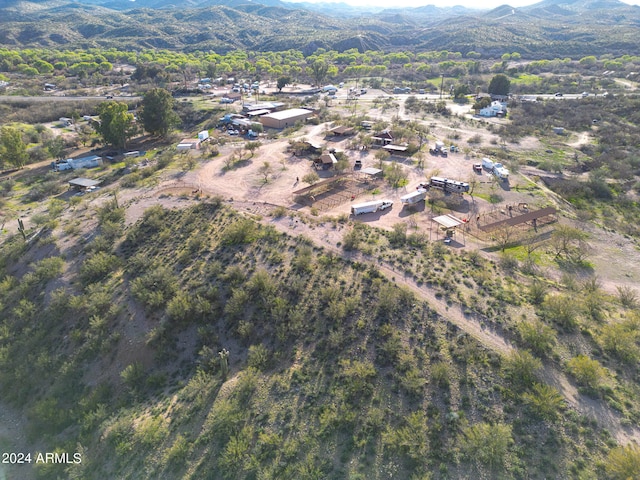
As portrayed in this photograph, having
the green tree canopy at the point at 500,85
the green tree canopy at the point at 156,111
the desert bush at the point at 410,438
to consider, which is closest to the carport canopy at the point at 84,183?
the green tree canopy at the point at 156,111

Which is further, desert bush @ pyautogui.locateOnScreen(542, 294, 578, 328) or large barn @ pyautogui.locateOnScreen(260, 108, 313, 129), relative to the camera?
large barn @ pyautogui.locateOnScreen(260, 108, 313, 129)

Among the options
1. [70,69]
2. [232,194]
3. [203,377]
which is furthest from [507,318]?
[70,69]

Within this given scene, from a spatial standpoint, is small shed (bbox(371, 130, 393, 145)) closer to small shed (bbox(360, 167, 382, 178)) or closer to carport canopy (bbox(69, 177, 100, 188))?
small shed (bbox(360, 167, 382, 178))

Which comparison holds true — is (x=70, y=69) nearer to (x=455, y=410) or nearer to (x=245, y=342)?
(x=245, y=342)

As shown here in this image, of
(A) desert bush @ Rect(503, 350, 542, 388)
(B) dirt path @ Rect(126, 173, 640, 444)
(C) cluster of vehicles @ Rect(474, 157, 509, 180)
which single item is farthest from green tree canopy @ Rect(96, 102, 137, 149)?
(A) desert bush @ Rect(503, 350, 542, 388)

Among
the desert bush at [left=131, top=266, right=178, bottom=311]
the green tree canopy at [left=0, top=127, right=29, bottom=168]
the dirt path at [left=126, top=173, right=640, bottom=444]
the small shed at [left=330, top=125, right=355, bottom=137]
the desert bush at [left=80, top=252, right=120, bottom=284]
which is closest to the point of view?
the dirt path at [left=126, top=173, right=640, bottom=444]

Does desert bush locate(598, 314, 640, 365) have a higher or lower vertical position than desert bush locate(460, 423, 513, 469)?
higher

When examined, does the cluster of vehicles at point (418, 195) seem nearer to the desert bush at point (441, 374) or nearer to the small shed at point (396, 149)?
the small shed at point (396, 149)
